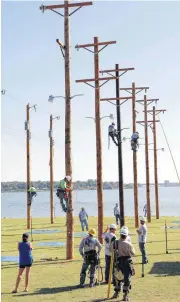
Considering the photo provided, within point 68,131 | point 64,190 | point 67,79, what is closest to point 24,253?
point 64,190

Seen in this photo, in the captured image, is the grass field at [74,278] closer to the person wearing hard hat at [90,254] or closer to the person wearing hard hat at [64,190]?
the person wearing hard hat at [90,254]

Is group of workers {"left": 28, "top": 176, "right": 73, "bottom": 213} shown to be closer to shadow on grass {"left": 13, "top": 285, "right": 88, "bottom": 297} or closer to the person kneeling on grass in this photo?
shadow on grass {"left": 13, "top": 285, "right": 88, "bottom": 297}

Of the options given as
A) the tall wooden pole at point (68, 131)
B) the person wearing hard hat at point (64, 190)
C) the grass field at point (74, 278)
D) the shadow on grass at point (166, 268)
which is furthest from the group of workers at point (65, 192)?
the shadow on grass at point (166, 268)

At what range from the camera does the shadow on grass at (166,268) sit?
48.7 ft

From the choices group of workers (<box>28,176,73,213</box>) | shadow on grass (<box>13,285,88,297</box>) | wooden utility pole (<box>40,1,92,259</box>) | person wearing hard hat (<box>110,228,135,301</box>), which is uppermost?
wooden utility pole (<box>40,1,92,259</box>)

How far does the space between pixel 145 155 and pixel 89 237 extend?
24.5 meters

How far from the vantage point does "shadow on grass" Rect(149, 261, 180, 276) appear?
48.7ft

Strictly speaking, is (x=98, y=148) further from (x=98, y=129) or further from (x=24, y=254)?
(x=24, y=254)

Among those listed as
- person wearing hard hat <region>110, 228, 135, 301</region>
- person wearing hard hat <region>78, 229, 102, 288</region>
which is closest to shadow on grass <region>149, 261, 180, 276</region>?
person wearing hard hat <region>78, 229, 102, 288</region>

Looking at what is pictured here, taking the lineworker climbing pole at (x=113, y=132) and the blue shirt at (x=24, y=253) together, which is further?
the lineworker climbing pole at (x=113, y=132)

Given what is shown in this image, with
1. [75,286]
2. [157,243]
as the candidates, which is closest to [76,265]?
[75,286]

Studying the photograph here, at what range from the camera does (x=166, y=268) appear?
Result: 15.7 metres

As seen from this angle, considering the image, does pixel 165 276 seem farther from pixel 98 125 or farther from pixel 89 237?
pixel 98 125

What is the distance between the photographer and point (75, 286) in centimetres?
1334
